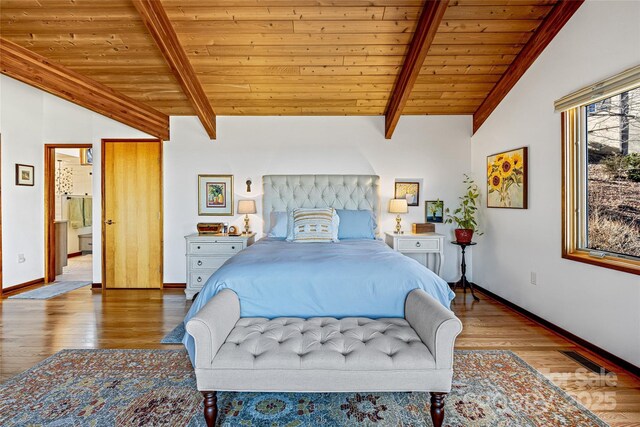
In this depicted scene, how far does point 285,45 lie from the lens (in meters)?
3.42

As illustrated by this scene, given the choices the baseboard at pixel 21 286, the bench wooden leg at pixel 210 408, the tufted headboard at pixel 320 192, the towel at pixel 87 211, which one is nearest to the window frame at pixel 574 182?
the tufted headboard at pixel 320 192

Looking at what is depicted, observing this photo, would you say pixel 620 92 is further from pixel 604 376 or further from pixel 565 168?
pixel 604 376

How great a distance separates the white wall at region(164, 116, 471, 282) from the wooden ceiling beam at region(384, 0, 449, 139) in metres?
0.41

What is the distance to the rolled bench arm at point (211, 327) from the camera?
5.50ft

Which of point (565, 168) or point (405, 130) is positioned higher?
point (405, 130)

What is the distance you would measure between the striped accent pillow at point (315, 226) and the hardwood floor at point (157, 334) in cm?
162

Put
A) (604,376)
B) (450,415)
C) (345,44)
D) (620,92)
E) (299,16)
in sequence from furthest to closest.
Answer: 1. (345,44)
2. (299,16)
3. (620,92)
4. (604,376)
5. (450,415)

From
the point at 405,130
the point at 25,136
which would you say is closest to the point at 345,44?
the point at 405,130

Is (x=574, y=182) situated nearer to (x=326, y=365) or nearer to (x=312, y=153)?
(x=326, y=365)

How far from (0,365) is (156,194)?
2707 millimetres

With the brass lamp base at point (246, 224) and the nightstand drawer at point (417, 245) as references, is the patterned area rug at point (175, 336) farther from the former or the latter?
the nightstand drawer at point (417, 245)

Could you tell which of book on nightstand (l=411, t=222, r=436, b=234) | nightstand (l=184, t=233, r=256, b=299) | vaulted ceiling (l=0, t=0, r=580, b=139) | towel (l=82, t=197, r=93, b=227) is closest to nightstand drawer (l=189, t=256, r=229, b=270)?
nightstand (l=184, t=233, r=256, b=299)

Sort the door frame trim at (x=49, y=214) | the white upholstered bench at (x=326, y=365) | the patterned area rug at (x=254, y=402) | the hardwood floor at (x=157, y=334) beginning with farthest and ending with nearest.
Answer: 1. the door frame trim at (x=49, y=214)
2. the hardwood floor at (x=157, y=334)
3. the patterned area rug at (x=254, y=402)
4. the white upholstered bench at (x=326, y=365)

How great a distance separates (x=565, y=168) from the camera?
2.99 m
